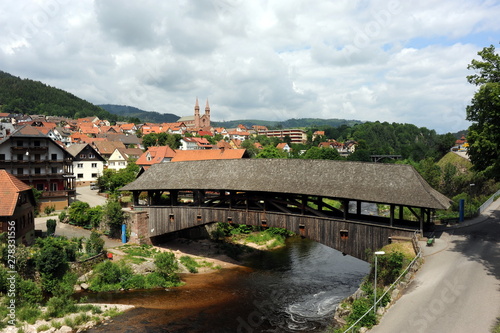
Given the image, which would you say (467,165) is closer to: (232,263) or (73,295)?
(232,263)

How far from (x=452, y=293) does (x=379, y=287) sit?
11.6ft

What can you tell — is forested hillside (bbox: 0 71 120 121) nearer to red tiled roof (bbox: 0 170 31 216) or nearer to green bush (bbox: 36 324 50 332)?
red tiled roof (bbox: 0 170 31 216)

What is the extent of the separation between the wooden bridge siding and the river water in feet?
13.1

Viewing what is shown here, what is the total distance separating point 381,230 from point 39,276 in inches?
914

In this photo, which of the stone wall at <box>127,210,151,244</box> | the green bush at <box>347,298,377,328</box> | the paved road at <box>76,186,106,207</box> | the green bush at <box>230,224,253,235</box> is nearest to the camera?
the green bush at <box>347,298,377,328</box>

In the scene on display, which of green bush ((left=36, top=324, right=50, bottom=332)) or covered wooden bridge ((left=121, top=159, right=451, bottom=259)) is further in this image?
covered wooden bridge ((left=121, top=159, right=451, bottom=259))

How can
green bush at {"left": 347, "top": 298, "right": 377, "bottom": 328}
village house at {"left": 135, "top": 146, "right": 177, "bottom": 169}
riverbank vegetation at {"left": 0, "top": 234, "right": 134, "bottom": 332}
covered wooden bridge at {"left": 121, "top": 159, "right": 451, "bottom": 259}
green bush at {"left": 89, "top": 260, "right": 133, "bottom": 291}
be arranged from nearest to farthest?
green bush at {"left": 347, "top": 298, "right": 377, "bottom": 328} < riverbank vegetation at {"left": 0, "top": 234, "right": 134, "bottom": 332} < covered wooden bridge at {"left": 121, "top": 159, "right": 451, "bottom": 259} < green bush at {"left": 89, "top": 260, "right": 133, "bottom": 291} < village house at {"left": 135, "top": 146, "right": 177, "bottom": 169}

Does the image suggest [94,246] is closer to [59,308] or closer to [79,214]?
[59,308]

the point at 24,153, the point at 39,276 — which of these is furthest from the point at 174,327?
the point at 24,153

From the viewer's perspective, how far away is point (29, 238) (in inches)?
1169

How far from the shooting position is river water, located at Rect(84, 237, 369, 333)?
20.7 meters

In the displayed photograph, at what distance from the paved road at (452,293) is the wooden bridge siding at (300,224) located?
126 inches

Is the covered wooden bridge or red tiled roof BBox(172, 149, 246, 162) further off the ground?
red tiled roof BBox(172, 149, 246, 162)

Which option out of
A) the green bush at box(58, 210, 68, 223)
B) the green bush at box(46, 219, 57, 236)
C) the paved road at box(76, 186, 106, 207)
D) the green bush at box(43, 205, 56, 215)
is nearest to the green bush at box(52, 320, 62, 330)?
the green bush at box(46, 219, 57, 236)
